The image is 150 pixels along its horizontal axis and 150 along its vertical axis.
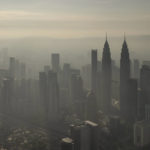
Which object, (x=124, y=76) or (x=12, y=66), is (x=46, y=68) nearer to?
(x=12, y=66)

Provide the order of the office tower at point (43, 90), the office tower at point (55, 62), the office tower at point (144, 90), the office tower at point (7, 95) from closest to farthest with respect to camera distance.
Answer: the office tower at point (144, 90) → the office tower at point (43, 90) → the office tower at point (7, 95) → the office tower at point (55, 62)

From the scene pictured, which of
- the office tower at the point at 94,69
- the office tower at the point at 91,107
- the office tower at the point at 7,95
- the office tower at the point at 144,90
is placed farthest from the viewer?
the office tower at the point at 94,69

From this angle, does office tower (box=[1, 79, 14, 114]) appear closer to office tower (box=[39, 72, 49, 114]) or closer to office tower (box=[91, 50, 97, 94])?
office tower (box=[39, 72, 49, 114])

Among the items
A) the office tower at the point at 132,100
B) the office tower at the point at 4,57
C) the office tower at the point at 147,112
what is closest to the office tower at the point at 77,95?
the office tower at the point at 132,100

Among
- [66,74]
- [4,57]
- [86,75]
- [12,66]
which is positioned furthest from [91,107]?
[4,57]

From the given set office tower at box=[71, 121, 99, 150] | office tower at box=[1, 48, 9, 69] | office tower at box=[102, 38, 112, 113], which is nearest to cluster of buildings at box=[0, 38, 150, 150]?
office tower at box=[102, 38, 112, 113]

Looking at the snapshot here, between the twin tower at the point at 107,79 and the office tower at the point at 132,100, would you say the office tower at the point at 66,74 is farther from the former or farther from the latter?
the office tower at the point at 132,100

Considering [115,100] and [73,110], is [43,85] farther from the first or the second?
[115,100]
